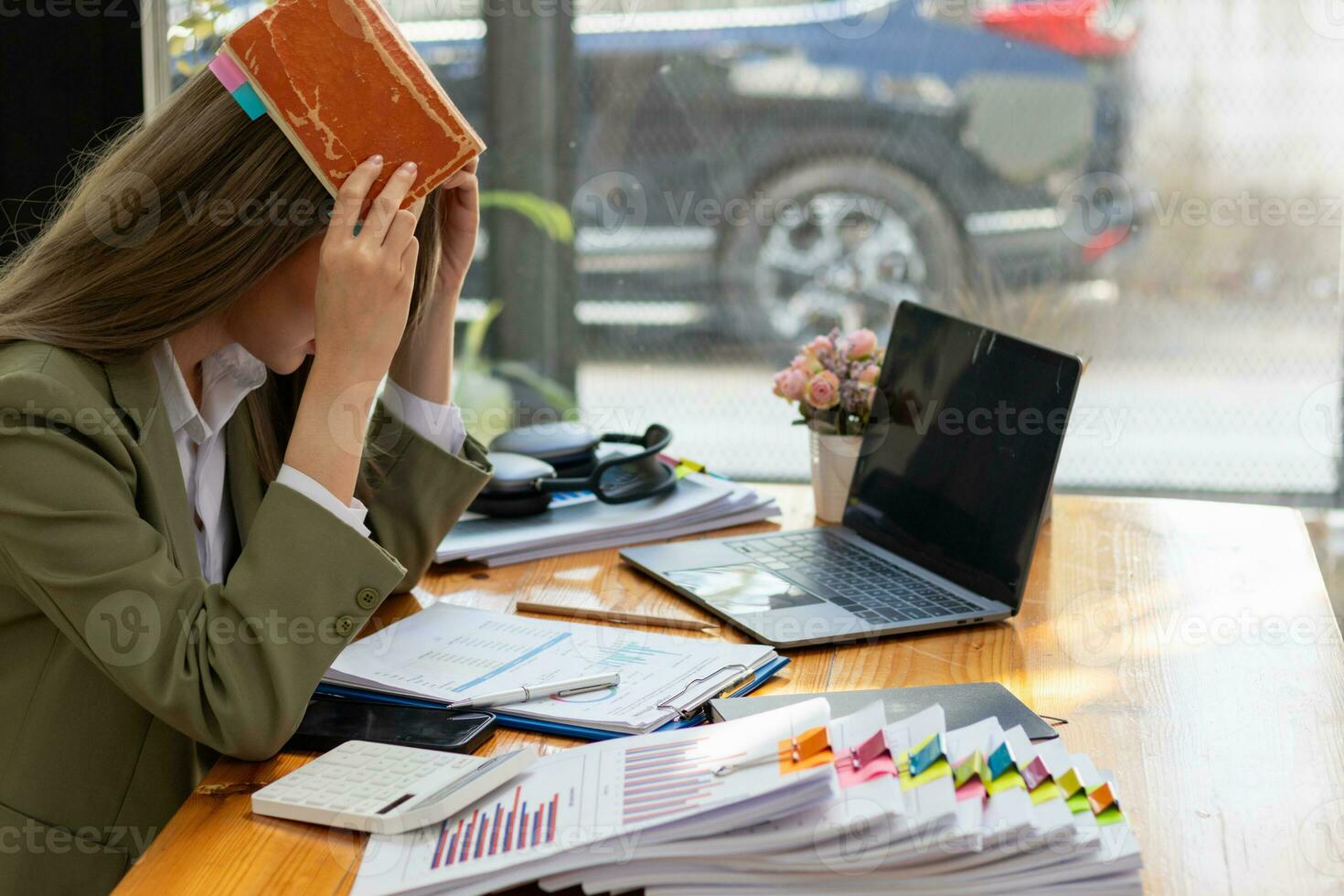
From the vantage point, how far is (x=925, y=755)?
77 cm

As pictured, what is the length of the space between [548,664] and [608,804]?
283 mm

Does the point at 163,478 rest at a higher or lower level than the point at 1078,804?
higher

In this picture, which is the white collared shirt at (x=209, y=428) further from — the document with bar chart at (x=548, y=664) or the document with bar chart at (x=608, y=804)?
the document with bar chart at (x=608, y=804)

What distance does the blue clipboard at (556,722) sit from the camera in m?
0.93

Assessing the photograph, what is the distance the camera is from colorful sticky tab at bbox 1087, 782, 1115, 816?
743 mm

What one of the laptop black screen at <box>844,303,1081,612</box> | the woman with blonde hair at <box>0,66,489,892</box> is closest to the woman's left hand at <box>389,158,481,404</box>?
the woman with blonde hair at <box>0,66,489,892</box>

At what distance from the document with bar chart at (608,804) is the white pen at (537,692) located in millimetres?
125

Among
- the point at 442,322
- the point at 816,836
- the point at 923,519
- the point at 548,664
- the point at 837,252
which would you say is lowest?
the point at 816,836

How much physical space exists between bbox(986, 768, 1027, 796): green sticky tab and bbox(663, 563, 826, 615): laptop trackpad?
1.45 ft

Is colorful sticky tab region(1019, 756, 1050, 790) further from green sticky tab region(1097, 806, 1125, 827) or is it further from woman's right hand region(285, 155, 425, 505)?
woman's right hand region(285, 155, 425, 505)

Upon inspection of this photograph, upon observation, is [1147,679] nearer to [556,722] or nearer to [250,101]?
[556,722]

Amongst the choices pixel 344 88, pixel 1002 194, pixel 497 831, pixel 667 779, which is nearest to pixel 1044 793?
pixel 667 779

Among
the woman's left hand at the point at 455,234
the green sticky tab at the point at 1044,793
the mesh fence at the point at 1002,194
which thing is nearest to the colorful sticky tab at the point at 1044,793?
the green sticky tab at the point at 1044,793

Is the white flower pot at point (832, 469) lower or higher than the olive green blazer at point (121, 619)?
higher
